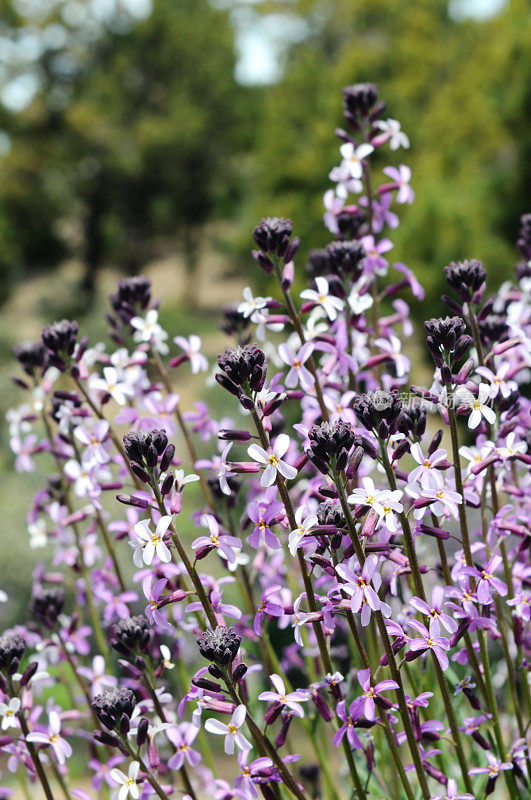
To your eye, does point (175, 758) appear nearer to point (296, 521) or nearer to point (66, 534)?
point (296, 521)

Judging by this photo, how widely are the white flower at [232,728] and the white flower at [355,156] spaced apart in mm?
1313

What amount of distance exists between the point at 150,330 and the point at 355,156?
2.25 ft

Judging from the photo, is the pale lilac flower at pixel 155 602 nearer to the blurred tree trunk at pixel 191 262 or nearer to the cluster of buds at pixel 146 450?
the cluster of buds at pixel 146 450

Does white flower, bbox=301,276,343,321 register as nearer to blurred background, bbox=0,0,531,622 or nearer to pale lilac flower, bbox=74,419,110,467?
pale lilac flower, bbox=74,419,110,467

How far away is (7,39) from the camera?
1975 cm

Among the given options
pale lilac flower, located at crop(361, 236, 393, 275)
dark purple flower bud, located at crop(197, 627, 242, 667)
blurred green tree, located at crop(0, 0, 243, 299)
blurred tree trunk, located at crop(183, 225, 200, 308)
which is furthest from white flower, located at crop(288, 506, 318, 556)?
blurred tree trunk, located at crop(183, 225, 200, 308)

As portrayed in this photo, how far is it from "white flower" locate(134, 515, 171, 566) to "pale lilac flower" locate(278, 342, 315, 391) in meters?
0.40

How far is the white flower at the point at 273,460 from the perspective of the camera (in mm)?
1255

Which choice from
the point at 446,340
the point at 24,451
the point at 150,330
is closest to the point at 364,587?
the point at 446,340

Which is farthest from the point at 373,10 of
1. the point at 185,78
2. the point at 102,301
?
the point at 102,301

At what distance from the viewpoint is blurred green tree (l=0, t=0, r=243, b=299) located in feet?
62.8

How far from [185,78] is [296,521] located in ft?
68.0

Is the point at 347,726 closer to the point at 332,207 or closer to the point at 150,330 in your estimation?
the point at 150,330

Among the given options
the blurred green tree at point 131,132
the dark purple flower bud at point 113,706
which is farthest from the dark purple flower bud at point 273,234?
the blurred green tree at point 131,132
